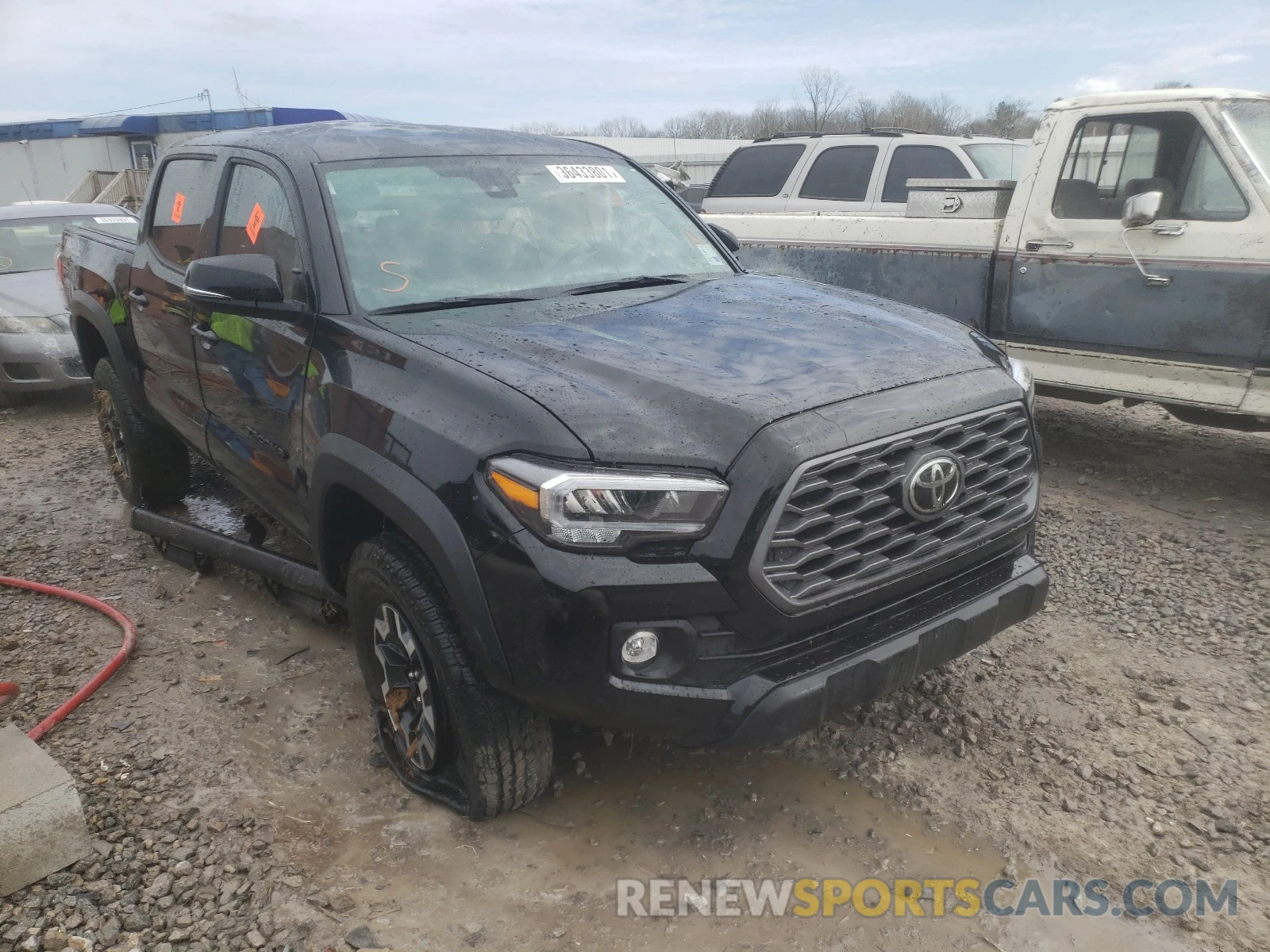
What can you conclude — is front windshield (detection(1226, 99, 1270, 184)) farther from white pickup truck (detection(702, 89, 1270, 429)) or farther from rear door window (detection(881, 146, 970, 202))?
rear door window (detection(881, 146, 970, 202))

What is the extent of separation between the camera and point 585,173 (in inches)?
153

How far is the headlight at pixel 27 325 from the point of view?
7902 mm

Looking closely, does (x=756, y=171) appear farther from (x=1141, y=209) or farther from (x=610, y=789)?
(x=610, y=789)

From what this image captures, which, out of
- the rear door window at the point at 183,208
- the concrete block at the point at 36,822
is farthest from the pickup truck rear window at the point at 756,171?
the concrete block at the point at 36,822

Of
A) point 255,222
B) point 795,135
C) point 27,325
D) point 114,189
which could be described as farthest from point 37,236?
point 114,189

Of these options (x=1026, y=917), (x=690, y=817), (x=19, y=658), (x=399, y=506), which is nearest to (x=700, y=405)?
(x=399, y=506)

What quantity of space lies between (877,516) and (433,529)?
1093mm

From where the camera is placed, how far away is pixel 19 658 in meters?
3.96

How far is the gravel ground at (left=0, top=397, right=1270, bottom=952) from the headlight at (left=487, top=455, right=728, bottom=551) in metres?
1.00

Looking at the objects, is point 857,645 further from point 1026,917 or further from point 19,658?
point 19,658

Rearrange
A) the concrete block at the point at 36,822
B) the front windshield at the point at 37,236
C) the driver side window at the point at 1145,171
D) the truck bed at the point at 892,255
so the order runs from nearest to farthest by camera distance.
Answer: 1. the concrete block at the point at 36,822
2. the driver side window at the point at 1145,171
3. the truck bed at the point at 892,255
4. the front windshield at the point at 37,236

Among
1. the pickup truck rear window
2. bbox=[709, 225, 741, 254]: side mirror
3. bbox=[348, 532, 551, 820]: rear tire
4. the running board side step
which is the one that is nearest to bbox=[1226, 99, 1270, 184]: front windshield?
bbox=[709, 225, 741, 254]: side mirror

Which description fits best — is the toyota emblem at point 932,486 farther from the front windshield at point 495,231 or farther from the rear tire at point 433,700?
the front windshield at point 495,231

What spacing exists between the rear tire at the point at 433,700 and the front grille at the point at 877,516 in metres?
0.82
